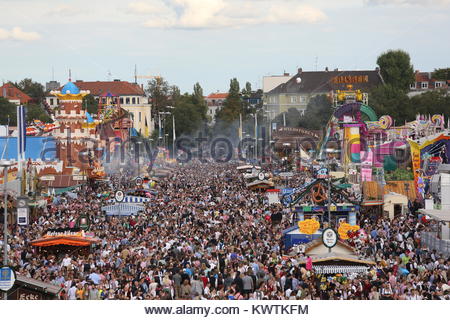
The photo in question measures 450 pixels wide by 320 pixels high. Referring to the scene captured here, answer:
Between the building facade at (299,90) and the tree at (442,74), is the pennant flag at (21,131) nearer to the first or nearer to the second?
the building facade at (299,90)

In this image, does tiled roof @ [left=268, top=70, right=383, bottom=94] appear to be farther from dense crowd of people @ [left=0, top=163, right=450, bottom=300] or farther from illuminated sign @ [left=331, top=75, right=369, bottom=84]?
dense crowd of people @ [left=0, top=163, right=450, bottom=300]

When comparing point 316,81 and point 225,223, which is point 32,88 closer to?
point 316,81

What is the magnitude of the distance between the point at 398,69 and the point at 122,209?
306 ft

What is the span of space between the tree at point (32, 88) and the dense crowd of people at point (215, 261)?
119920 millimetres

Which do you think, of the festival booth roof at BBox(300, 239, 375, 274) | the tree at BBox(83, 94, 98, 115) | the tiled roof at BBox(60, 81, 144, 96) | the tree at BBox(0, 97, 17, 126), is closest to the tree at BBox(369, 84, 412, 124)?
the tree at BBox(83, 94, 98, 115)

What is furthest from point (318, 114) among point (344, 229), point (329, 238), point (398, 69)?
point (329, 238)

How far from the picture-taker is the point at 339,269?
71.3 ft

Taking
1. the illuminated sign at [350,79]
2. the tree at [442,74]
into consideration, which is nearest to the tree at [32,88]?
the illuminated sign at [350,79]

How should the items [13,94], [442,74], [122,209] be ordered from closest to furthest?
[122,209] → [442,74] → [13,94]

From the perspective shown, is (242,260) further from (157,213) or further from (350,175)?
(350,175)

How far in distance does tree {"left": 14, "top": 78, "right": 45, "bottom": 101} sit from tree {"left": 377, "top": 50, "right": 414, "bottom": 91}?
60.9 metres

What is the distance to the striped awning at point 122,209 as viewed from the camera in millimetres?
38312

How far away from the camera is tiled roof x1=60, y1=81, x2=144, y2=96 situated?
476 ft

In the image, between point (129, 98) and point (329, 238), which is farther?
point (129, 98)
